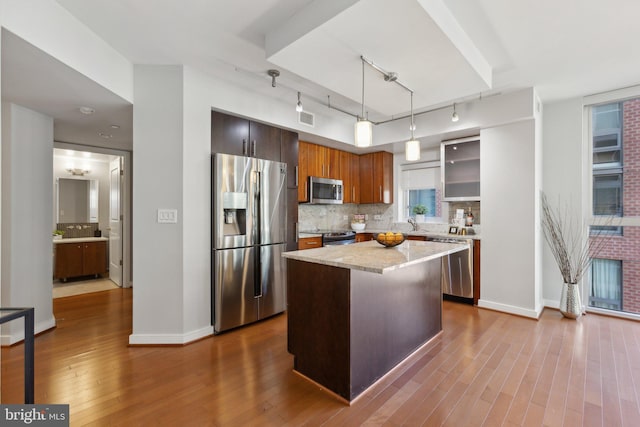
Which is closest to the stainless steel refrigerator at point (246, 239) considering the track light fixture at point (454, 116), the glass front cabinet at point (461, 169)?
the track light fixture at point (454, 116)

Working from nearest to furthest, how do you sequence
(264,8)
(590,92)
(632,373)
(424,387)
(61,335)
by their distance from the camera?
1. (264,8)
2. (424,387)
3. (632,373)
4. (61,335)
5. (590,92)

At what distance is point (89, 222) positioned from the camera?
19.3ft

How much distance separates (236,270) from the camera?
316 centimetres

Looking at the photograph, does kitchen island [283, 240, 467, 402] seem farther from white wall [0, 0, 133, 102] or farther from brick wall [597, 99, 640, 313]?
brick wall [597, 99, 640, 313]

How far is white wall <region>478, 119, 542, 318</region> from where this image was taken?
3.45 meters

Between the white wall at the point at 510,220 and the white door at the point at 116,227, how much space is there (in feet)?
17.9

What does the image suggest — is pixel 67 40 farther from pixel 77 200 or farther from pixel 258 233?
pixel 77 200

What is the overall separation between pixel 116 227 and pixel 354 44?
4.92m

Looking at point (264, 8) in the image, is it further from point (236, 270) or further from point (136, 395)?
point (136, 395)

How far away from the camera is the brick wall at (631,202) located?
3.41m

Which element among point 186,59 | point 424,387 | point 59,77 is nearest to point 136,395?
point 424,387

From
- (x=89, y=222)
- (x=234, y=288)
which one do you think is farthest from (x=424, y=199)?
(x=89, y=222)

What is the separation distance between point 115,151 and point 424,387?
16.7 ft

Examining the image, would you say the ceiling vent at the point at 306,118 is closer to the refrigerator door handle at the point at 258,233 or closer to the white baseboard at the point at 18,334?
the refrigerator door handle at the point at 258,233
